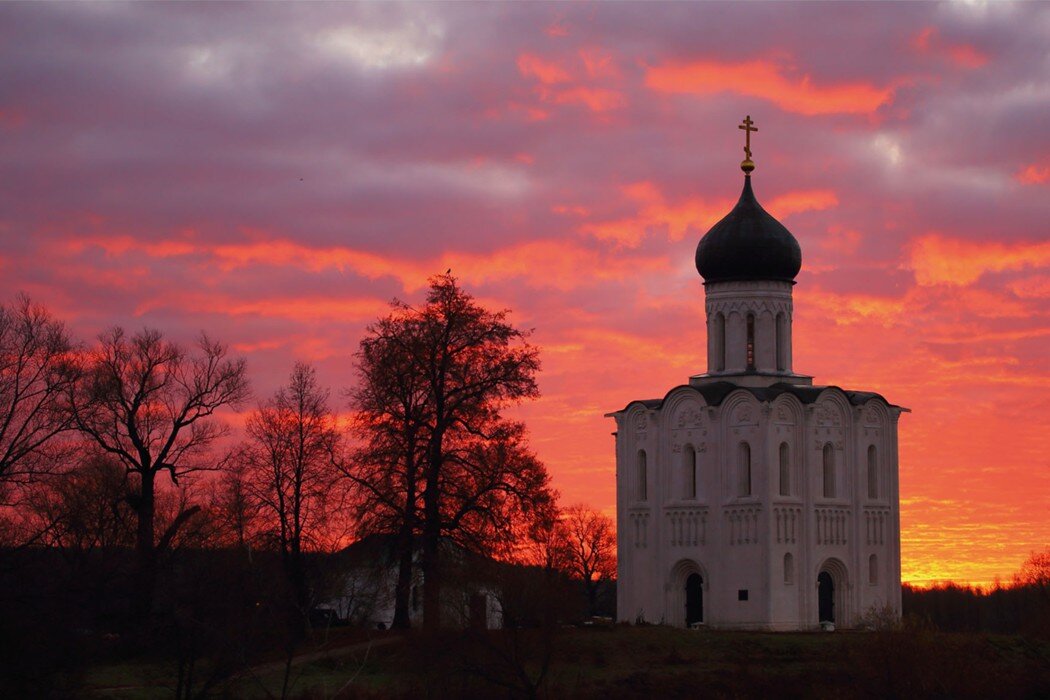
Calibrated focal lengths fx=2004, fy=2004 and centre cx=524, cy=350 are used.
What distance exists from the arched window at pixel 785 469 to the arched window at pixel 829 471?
1282mm

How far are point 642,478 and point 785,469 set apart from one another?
4.29 meters

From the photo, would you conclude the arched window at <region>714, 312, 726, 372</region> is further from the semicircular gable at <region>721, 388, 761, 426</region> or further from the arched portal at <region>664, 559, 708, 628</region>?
the arched portal at <region>664, 559, 708, 628</region>

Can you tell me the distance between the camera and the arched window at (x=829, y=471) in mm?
51000

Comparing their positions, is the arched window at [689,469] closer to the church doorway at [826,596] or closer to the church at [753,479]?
the church at [753,479]

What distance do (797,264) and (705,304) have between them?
263 centimetres

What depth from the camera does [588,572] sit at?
82.3 m

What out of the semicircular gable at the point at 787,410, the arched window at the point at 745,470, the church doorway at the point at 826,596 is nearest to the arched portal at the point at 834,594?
the church doorway at the point at 826,596

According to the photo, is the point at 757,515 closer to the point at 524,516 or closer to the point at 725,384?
the point at 725,384

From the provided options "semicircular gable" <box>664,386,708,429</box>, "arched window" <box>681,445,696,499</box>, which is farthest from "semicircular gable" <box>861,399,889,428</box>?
"arched window" <box>681,445,696,499</box>

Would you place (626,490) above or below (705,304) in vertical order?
below

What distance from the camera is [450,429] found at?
147ft

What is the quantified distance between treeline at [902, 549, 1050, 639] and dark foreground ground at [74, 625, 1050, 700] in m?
18.5

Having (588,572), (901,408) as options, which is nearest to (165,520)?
(901,408)

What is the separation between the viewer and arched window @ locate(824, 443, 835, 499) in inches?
2008
